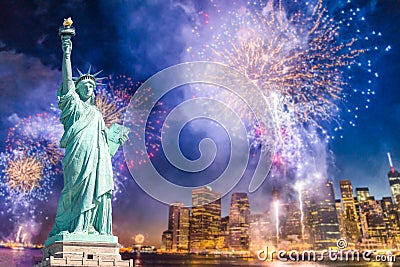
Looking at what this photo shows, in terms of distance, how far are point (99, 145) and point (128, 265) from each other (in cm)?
490

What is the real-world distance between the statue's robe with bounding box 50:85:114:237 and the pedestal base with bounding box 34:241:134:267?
Result: 2.14ft

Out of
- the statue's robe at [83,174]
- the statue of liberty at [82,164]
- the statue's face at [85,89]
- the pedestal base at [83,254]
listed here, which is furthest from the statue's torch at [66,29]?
the pedestal base at [83,254]

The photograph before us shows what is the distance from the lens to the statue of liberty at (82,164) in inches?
575

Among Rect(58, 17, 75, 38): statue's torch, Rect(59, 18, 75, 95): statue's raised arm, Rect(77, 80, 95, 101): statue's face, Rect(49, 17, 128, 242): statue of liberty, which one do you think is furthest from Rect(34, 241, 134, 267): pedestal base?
Rect(58, 17, 75, 38): statue's torch

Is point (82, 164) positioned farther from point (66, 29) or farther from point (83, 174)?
point (66, 29)

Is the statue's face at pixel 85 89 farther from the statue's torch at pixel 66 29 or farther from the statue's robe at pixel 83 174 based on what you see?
the statue's torch at pixel 66 29

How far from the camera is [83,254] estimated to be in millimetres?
13445

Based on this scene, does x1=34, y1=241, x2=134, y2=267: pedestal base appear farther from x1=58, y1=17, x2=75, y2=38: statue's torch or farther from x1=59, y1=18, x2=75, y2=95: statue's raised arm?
x1=58, y1=17, x2=75, y2=38: statue's torch

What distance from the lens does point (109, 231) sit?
1493 centimetres

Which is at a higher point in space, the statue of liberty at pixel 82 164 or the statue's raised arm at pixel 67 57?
the statue's raised arm at pixel 67 57

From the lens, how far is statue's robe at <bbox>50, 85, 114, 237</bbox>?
47.9 feet

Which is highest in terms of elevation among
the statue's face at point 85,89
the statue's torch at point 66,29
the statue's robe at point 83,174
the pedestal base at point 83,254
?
the statue's torch at point 66,29

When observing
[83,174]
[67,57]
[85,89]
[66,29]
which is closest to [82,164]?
[83,174]

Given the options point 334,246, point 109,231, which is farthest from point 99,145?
point 334,246
